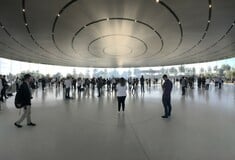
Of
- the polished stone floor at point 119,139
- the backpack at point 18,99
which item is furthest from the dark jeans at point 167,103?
the backpack at point 18,99

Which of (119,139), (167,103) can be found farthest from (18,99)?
(167,103)

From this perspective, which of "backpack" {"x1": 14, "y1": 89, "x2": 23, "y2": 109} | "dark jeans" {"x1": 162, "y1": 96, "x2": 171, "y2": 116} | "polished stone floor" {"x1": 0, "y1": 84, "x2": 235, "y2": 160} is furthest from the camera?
"dark jeans" {"x1": 162, "y1": 96, "x2": 171, "y2": 116}

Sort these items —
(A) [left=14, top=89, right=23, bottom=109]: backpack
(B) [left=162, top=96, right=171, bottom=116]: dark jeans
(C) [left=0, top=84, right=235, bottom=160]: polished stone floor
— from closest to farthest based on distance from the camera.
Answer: (C) [left=0, top=84, right=235, bottom=160]: polished stone floor
(A) [left=14, top=89, right=23, bottom=109]: backpack
(B) [left=162, top=96, right=171, bottom=116]: dark jeans

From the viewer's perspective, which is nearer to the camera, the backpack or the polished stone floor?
the polished stone floor

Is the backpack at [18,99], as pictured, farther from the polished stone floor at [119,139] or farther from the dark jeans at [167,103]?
the dark jeans at [167,103]

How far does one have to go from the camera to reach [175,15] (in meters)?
17.6

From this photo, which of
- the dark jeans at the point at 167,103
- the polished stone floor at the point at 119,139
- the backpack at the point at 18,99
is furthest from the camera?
the dark jeans at the point at 167,103

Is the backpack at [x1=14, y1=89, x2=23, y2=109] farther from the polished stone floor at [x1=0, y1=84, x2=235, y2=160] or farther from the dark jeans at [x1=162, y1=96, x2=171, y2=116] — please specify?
the dark jeans at [x1=162, y1=96, x2=171, y2=116]

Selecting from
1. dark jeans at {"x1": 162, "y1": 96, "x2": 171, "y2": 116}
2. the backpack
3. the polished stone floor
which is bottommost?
the polished stone floor

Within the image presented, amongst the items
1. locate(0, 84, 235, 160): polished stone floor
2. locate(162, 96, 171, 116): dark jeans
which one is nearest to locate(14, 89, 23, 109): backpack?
locate(0, 84, 235, 160): polished stone floor

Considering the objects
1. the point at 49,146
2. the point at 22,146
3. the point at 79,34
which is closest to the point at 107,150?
the point at 49,146

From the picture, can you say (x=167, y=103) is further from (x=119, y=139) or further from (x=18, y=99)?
(x=18, y=99)

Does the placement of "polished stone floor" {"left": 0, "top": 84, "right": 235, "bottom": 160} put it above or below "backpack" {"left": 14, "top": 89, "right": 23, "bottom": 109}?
below

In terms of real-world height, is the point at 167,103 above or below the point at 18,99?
below
